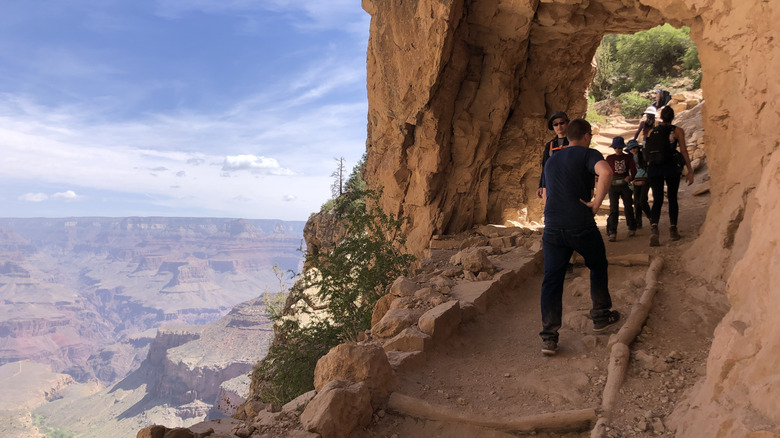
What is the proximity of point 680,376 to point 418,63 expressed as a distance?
742 cm

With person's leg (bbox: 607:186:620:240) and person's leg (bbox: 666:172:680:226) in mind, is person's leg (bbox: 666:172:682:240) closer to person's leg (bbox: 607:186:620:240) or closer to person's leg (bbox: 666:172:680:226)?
person's leg (bbox: 666:172:680:226)

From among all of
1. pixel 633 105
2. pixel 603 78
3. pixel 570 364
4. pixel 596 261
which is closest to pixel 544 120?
pixel 596 261

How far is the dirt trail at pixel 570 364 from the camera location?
2846 millimetres

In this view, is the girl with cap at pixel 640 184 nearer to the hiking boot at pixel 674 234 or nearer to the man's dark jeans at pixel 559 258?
the hiking boot at pixel 674 234

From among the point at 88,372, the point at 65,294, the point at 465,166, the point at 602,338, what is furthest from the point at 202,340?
the point at 65,294

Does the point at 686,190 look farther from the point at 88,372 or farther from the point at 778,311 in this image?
the point at 88,372

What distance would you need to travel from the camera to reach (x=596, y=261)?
3.69 m

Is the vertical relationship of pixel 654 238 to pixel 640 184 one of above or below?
below

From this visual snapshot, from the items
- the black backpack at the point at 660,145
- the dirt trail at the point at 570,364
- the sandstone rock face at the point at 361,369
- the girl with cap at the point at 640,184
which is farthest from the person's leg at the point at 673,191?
the sandstone rock face at the point at 361,369

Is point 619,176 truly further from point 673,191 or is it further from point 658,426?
point 658,426

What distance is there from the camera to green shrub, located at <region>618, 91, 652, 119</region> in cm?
2159

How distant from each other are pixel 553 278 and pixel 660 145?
11.1 ft

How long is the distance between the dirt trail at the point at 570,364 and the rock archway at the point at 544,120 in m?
0.36

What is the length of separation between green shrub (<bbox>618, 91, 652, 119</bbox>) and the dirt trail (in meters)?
19.0
